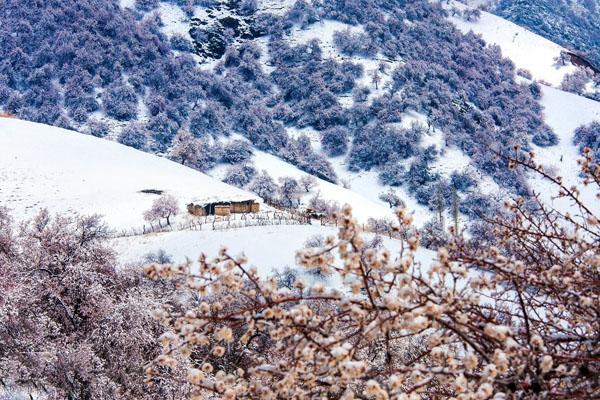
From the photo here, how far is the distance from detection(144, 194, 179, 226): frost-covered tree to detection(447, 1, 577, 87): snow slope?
88.1 metres

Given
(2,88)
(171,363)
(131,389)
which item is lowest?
(2,88)

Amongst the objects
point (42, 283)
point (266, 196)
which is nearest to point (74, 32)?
point (266, 196)

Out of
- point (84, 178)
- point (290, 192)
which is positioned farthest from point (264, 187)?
point (84, 178)

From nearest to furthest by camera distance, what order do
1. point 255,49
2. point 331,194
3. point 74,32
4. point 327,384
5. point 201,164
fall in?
point 327,384 → point 331,194 → point 201,164 → point 74,32 → point 255,49

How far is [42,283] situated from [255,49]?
297ft

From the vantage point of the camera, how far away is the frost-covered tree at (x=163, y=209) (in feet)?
122

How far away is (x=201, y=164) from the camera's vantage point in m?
72.4

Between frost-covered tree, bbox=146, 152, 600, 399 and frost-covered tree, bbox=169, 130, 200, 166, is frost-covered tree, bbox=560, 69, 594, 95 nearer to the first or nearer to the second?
frost-covered tree, bbox=169, 130, 200, 166

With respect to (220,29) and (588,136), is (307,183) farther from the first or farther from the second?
(220,29)

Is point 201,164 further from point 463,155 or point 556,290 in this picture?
point 556,290

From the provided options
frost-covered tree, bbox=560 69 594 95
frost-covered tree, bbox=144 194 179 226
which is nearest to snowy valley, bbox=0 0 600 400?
frost-covered tree, bbox=144 194 179 226

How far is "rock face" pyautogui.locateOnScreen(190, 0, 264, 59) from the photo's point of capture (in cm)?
9988

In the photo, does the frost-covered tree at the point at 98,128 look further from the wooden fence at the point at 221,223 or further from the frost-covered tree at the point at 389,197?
the wooden fence at the point at 221,223

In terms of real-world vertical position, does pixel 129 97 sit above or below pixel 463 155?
below
